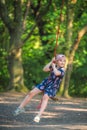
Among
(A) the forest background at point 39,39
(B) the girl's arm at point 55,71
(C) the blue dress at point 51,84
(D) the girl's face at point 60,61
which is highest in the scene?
(D) the girl's face at point 60,61

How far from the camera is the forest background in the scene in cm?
2634

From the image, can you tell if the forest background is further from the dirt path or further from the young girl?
the young girl

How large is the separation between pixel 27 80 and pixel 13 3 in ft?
32.8

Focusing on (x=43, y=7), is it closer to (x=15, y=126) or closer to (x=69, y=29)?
(x=69, y=29)

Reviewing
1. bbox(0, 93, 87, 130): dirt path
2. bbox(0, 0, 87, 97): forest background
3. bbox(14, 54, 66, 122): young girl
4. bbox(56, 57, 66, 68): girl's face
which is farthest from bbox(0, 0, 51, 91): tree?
bbox(56, 57, 66, 68): girl's face

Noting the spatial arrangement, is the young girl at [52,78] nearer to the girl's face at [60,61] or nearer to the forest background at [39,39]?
the girl's face at [60,61]

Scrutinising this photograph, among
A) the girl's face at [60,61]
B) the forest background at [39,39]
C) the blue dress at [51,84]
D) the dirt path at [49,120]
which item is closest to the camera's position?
the girl's face at [60,61]

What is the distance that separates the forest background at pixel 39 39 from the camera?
26344mm

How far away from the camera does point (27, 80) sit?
37.2 m

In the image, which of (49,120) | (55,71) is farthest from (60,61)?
(49,120)

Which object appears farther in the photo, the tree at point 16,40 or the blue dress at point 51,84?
the tree at point 16,40

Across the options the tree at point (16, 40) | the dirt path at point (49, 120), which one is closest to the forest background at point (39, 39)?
the tree at point (16, 40)

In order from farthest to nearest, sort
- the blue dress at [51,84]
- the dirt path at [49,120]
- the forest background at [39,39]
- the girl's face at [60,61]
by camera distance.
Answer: the forest background at [39,39], the dirt path at [49,120], the blue dress at [51,84], the girl's face at [60,61]

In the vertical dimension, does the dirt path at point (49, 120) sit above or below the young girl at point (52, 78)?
below
